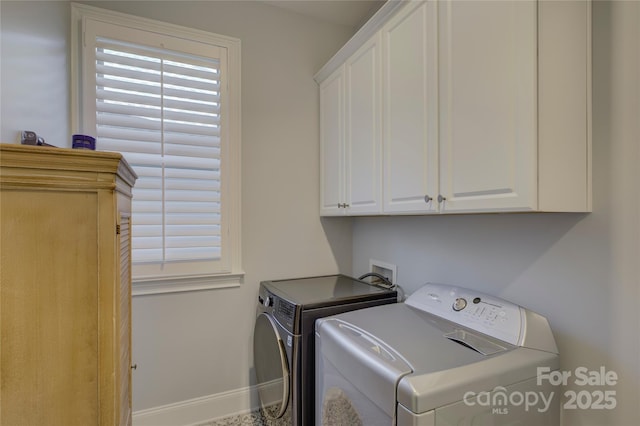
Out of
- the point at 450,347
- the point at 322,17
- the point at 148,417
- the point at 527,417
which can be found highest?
the point at 322,17

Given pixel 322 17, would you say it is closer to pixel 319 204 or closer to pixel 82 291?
pixel 319 204

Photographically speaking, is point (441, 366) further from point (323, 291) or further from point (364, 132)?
point (364, 132)

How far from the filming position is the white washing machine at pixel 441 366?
855mm

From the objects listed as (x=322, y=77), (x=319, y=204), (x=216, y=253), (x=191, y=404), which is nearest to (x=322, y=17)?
(x=322, y=77)

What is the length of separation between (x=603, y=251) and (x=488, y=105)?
0.59 m

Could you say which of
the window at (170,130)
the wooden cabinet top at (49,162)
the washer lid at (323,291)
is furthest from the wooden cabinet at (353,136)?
the wooden cabinet top at (49,162)

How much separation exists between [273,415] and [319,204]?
1.34 m

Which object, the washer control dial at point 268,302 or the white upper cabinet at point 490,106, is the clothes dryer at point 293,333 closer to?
the washer control dial at point 268,302

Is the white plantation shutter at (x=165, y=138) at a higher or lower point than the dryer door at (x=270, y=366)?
→ higher

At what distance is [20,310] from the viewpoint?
68 centimetres

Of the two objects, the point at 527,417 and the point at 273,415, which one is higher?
the point at 527,417

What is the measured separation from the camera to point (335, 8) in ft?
7.04

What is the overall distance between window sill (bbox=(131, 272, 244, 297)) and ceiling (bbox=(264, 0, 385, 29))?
184 cm

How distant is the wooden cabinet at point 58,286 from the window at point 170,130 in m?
1.12
